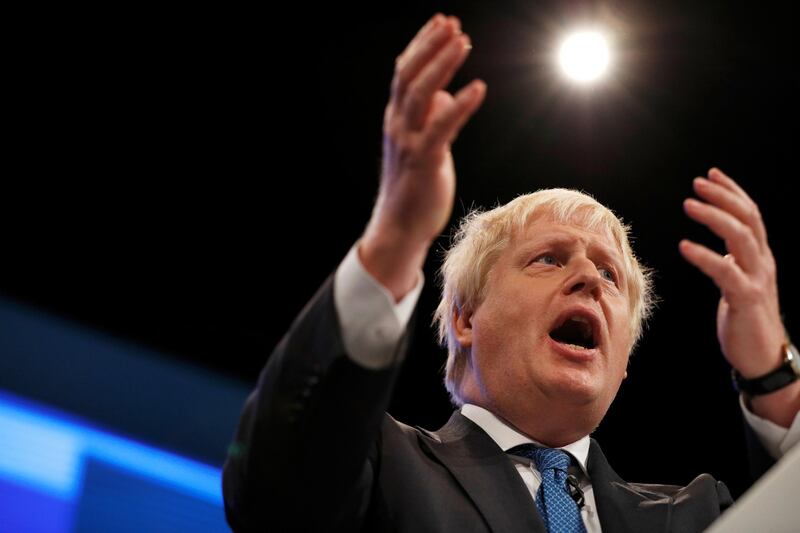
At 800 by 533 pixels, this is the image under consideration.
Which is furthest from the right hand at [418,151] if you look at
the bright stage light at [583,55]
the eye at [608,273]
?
the bright stage light at [583,55]

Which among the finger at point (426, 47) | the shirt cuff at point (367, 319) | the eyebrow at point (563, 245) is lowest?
the shirt cuff at point (367, 319)

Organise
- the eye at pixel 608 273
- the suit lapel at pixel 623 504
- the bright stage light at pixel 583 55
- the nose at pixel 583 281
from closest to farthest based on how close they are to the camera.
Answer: the suit lapel at pixel 623 504 → the nose at pixel 583 281 → the eye at pixel 608 273 → the bright stage light at pixel 583 55

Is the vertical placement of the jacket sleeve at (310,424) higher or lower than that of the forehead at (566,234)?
lower

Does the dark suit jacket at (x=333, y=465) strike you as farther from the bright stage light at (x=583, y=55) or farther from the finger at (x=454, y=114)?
the bright stage light at (x=583, y=55)

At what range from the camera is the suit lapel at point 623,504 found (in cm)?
142

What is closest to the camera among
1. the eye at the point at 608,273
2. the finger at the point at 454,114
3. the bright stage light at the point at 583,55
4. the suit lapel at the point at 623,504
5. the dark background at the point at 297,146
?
the finger at the point at 454,114

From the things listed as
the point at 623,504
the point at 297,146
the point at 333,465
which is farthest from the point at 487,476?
the point at 297,146

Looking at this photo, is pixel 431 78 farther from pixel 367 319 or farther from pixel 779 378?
pixel 779 378

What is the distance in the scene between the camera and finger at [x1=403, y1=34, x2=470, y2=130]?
985mm

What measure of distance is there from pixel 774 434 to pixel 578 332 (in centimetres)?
45

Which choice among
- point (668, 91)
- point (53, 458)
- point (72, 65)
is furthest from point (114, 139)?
point (668, 91)

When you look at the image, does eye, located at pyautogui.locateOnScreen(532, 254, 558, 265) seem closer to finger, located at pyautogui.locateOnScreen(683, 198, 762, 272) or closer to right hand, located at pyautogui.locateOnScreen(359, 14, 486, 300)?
finger, located at pyautogui.locateOnScreen(683, 198, 762, 272)

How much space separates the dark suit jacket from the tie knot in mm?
110

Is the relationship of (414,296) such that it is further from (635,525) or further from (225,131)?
(225,131)
